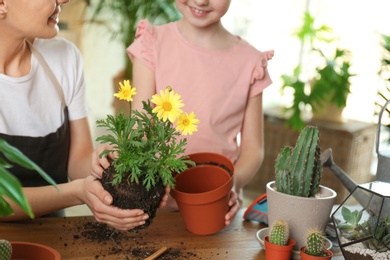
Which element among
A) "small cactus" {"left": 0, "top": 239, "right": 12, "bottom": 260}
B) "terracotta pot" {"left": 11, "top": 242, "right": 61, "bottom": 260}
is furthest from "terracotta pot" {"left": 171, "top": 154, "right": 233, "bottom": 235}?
"small cactus" {"left": 0, "top": 239, "right": 12, "bottom": 260}

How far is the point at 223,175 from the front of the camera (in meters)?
1.68

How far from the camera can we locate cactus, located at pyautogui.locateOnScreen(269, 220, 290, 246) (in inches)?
57.4

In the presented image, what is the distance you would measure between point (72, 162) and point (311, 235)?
96cm

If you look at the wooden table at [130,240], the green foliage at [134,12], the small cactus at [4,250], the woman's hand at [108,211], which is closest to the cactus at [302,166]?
the wooden table at [130,240]

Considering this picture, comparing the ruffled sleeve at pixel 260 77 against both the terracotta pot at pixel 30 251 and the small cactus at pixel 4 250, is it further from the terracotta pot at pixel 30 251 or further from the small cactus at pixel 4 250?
the small cactus at pixel 4 250

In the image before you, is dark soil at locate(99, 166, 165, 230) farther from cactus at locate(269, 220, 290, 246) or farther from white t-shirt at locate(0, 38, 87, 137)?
white t-shirt at locate(0, 38, 87, 137)

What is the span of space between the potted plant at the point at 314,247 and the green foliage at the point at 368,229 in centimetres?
8

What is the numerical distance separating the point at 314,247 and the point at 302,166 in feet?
0.64

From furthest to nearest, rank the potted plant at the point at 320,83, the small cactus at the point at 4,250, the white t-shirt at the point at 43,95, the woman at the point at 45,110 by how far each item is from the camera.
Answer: the potted plant at the point at 320,83, the white t-shirt at the point at 43,95, the woman at the point at 45,110, the small cactus at the point at 4,250

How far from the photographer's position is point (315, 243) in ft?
4.67

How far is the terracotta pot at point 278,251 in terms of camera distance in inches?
57.5

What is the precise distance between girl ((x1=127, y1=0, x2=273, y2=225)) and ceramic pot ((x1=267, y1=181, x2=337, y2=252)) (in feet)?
1.81

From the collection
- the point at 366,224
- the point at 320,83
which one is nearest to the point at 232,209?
the point at 366,224

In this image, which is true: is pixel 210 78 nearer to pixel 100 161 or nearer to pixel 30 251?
pixel 100 161
